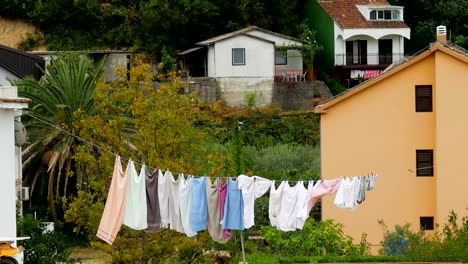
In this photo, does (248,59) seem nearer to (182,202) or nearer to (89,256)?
(89,256)

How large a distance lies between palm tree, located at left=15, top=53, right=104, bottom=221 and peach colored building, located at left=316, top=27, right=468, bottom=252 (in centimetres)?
794

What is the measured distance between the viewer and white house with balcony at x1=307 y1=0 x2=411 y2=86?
210 feet

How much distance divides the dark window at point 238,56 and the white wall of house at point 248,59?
134 millimetres

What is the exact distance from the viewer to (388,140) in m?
41.1

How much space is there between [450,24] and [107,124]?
36.6 metres

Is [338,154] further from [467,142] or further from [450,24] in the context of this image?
[450,24]

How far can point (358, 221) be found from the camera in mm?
40281

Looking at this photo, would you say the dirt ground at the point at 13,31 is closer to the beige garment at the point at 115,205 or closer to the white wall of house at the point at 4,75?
the white wall of house at the point at 4,75

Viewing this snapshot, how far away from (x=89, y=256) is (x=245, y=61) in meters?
20.9

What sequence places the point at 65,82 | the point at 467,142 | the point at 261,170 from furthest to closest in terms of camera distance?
the point at 261,170, the point at 65,82, the point at 467,142

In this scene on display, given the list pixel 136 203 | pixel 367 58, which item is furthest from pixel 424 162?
pixel 367 58

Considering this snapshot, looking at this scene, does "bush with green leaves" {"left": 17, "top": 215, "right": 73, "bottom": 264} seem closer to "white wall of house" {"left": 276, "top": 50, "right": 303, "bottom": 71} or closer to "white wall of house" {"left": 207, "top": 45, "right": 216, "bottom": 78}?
"white wall of house" {"left": 207, "top": 45, "right": 216, "bottom": 78}

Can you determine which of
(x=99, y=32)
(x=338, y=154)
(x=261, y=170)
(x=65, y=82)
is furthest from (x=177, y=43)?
(x=338, y=154)

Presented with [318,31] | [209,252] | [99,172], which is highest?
[318,31]
